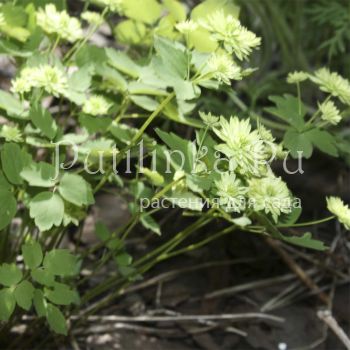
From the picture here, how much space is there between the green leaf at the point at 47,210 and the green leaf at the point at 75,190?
0.01 m

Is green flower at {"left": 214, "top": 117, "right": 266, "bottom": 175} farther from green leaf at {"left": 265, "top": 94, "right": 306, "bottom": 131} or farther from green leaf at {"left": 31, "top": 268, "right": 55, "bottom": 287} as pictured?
green leaf at {"left": 31, "top": 268, "right": 55, "bottom": 287}

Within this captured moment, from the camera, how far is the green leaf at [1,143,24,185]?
2.89 ft

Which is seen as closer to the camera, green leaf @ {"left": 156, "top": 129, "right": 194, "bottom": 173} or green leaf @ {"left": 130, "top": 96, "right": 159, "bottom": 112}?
green leaf @ {"left": 156, "top": 129, "right": 194, "bottom": 173}

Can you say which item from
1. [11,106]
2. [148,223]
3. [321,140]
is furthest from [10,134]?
[321,140]

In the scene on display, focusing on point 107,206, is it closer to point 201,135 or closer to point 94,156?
point 94,156

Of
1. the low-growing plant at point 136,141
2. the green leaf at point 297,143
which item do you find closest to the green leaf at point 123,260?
the low-growing plant at point 136,141

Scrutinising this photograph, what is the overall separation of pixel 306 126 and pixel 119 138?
12.4 inches

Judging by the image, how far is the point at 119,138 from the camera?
1.01 m

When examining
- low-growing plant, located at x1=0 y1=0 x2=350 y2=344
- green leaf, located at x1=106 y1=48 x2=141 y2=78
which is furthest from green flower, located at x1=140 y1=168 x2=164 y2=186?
green leaf, located at x1=106 y1=48 x2=141 y2=78

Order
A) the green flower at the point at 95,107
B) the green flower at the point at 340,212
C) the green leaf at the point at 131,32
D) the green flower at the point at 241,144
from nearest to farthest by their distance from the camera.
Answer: the green flower at the point at 241,144 < the green flower at the point at 340,212 < the green flower at the point at 95,107 < the green leaf at the point at 131,32

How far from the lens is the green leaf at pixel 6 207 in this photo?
884 mm

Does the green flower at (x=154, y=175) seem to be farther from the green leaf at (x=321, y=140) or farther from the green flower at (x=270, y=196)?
the green leaf at (x=321, y=140)

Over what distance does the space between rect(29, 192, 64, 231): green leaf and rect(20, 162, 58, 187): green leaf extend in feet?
0.06

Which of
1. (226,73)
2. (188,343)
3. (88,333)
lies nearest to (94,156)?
(226,73)
